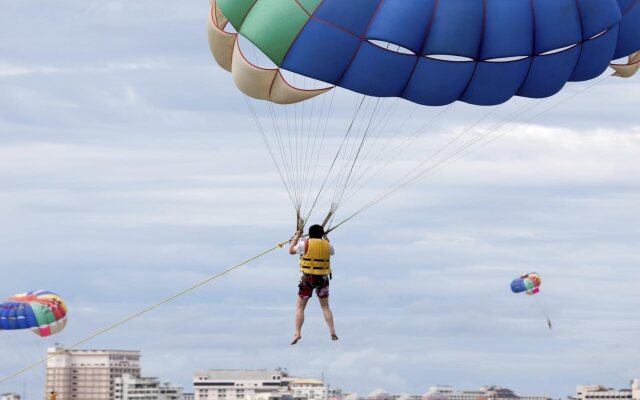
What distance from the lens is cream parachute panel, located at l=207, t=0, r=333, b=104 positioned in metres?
28.8

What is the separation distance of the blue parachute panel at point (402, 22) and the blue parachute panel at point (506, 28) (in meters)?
1.32

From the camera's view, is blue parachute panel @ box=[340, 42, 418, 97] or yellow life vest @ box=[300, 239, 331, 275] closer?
yellow life vest @ box=[300, 239, 331, 275]

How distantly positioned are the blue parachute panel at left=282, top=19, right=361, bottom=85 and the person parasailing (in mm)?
3621

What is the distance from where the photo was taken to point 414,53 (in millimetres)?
27547

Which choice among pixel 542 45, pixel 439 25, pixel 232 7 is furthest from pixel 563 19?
pixel 232 7

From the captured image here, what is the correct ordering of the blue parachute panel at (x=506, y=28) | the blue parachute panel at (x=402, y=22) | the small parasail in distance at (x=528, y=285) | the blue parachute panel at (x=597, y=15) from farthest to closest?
the small parasail in distance at (x=528, y=285)
the blue parachute panel at (x=597, y=15)
the blue parachute panel at (x=506, y=28)
the blue parachute panel at (x=402, y=22)

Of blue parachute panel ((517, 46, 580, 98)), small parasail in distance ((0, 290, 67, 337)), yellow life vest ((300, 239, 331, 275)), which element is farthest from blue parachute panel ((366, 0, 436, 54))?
small parasail in distance ((0, 290, 67, 337))

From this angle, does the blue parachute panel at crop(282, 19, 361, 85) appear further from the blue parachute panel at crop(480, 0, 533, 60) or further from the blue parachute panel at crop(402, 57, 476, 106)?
the blue parachute panel at crop(480, 0, 533, 60)

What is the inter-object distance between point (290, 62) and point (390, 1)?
2515 millimetres

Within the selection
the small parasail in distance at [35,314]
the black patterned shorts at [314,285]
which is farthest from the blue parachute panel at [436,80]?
the small parasail in distance at [35,314]

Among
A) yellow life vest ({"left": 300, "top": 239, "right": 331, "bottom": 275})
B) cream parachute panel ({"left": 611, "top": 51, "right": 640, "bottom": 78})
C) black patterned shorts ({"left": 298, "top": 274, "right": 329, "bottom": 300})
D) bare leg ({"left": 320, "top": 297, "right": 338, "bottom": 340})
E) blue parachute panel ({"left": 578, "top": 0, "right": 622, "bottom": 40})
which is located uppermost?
cream parachute panel ({"left": 611, "top": 51, "right": 640, "bottom": 78})

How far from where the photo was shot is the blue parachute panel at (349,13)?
88.3ft

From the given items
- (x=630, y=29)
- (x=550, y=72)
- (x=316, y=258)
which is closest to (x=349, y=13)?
(x=550, y=72)

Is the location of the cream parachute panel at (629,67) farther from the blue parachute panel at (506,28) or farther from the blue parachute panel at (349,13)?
the blue parachute panel at (349,13)
